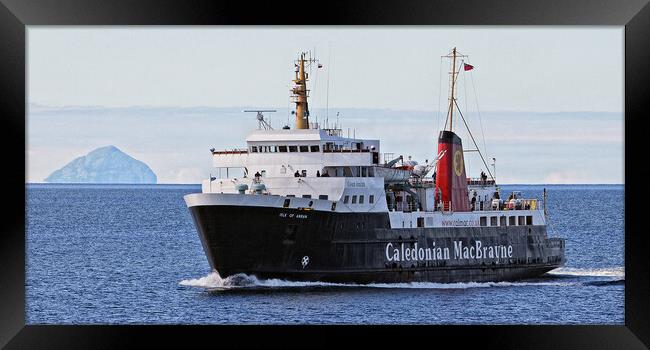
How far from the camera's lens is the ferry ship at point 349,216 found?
41594mm

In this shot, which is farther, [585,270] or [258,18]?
[585,270]

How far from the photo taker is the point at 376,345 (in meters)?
24.9

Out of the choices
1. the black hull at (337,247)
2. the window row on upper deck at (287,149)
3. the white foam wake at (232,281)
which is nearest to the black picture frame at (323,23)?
the black hull at (337,247)

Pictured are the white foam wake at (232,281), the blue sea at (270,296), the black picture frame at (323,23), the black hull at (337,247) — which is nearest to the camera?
the black picture frame at (323,23)

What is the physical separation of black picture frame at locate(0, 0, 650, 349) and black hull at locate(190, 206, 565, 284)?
53.1 ft

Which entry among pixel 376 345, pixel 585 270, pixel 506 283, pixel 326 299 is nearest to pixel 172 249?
pixel 585 270

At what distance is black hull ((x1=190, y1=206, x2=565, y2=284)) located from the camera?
4144 centimetres

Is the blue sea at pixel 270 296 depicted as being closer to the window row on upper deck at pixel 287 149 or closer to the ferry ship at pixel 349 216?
the ferry ship at pixel 349 216

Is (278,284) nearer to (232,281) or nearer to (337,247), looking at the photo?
(232,281)

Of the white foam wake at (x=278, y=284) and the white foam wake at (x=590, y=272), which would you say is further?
the white foam wake at (x=590, y=272)

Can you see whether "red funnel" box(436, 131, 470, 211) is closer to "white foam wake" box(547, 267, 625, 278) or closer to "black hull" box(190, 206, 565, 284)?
"black hull" box(190, 206, 565, 284)

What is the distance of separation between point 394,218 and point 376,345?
20536 mm

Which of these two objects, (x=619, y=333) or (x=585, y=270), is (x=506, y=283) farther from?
(x=619, y=333)

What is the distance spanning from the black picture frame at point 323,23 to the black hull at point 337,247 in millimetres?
16177
